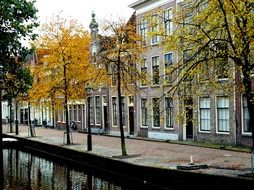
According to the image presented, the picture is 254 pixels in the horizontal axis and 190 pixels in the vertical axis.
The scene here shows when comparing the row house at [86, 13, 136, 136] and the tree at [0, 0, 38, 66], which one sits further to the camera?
the row house at [86, 13, 136, 136]

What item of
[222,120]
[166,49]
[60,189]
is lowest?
[60,189]

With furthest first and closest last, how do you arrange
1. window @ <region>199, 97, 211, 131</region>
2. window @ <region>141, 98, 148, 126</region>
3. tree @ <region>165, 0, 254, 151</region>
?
window @ <region>141, 98, 148, 126</region>, window @ <region>199, 97, 211, 131</region>, tree @ <region>165, 0, 254, 151</region>

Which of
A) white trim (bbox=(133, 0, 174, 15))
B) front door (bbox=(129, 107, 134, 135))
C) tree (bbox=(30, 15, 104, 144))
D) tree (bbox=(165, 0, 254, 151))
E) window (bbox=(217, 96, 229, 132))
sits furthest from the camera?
front door (bbox=(129, 107, 134, 135))

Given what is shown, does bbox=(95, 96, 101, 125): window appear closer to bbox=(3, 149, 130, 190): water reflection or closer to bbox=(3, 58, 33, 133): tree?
bbox=(3, 149, 130, 190): water reflection

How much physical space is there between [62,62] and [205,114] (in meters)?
9.41

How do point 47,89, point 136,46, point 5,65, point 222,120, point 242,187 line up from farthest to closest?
1. point 47,89
2. point 222,120
3. point 136,46
4. point 5,65
5. point 242,187

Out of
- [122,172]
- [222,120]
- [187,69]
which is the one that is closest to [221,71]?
[187,69]

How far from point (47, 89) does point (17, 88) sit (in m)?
11.1

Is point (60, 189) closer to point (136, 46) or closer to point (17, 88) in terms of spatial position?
point (17, 88)

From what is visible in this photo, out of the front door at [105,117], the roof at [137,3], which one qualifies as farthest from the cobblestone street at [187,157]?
the front door at [105,117]

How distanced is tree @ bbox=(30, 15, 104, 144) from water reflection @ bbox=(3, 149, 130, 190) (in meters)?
3.86

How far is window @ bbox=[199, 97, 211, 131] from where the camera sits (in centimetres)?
2648

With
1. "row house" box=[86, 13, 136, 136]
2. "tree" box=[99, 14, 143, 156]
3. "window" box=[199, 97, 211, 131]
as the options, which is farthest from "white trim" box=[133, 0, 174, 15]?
"tree" box=[99, 14, 143, 156]

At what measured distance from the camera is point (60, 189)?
18078mm
